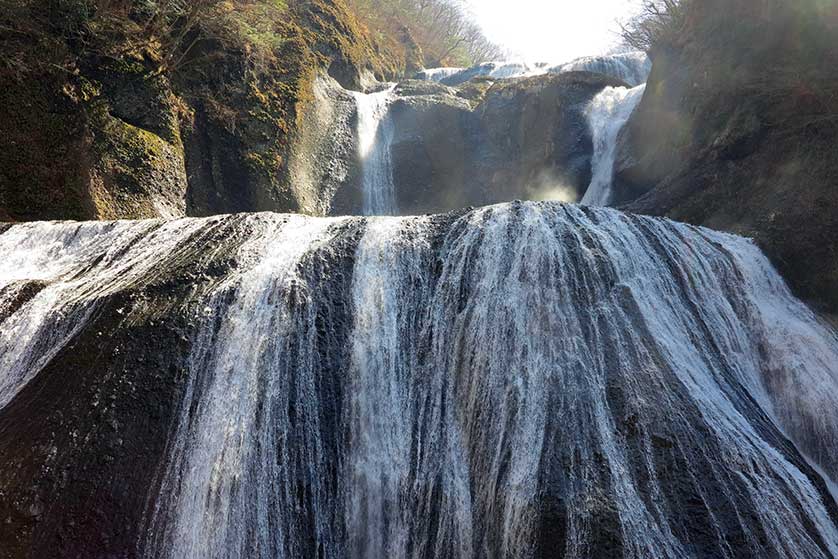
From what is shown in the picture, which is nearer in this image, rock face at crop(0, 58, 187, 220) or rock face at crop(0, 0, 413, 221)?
rock face at crop(0, 58, 187, 220)

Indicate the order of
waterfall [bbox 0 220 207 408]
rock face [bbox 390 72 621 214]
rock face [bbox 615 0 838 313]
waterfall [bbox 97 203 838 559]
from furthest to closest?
1. rock face [bbox 390 72 621 214]
2. rock face [bbox 615 0 838 313]
3. waterfall [bbox 0 220 207 408]
4. waterfall [bbox 97 203 838 559]

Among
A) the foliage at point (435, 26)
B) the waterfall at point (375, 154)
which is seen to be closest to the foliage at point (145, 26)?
the waterfall at point (375, 154)

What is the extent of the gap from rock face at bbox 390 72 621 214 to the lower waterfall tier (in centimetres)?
783

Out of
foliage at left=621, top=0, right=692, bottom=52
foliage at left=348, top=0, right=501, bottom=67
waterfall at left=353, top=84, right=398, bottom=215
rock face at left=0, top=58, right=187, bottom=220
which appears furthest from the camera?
foliage at left=348, top=0, right=501, bottom=67

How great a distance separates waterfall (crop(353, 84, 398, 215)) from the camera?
13.3 meters

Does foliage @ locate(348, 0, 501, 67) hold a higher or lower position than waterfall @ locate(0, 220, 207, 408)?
higher

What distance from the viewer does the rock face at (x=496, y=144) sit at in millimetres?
13422

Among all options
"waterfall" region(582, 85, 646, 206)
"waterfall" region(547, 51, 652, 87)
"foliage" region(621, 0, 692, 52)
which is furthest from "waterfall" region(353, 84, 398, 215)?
"foliage" region(621, 0, 692, 52)

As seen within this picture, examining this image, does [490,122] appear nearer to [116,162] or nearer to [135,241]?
[116,162]

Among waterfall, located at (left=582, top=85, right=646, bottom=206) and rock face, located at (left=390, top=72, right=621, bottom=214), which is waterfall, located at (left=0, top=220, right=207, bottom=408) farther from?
waterfall, located at (left=582, top=85, right=646, bottom=206)

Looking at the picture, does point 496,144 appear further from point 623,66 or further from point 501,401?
point 501,401

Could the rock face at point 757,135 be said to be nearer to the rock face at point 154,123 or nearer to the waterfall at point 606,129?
the waterfall at point 606,129

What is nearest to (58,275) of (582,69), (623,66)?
(582,69)

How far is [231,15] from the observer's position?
31.8 ft
